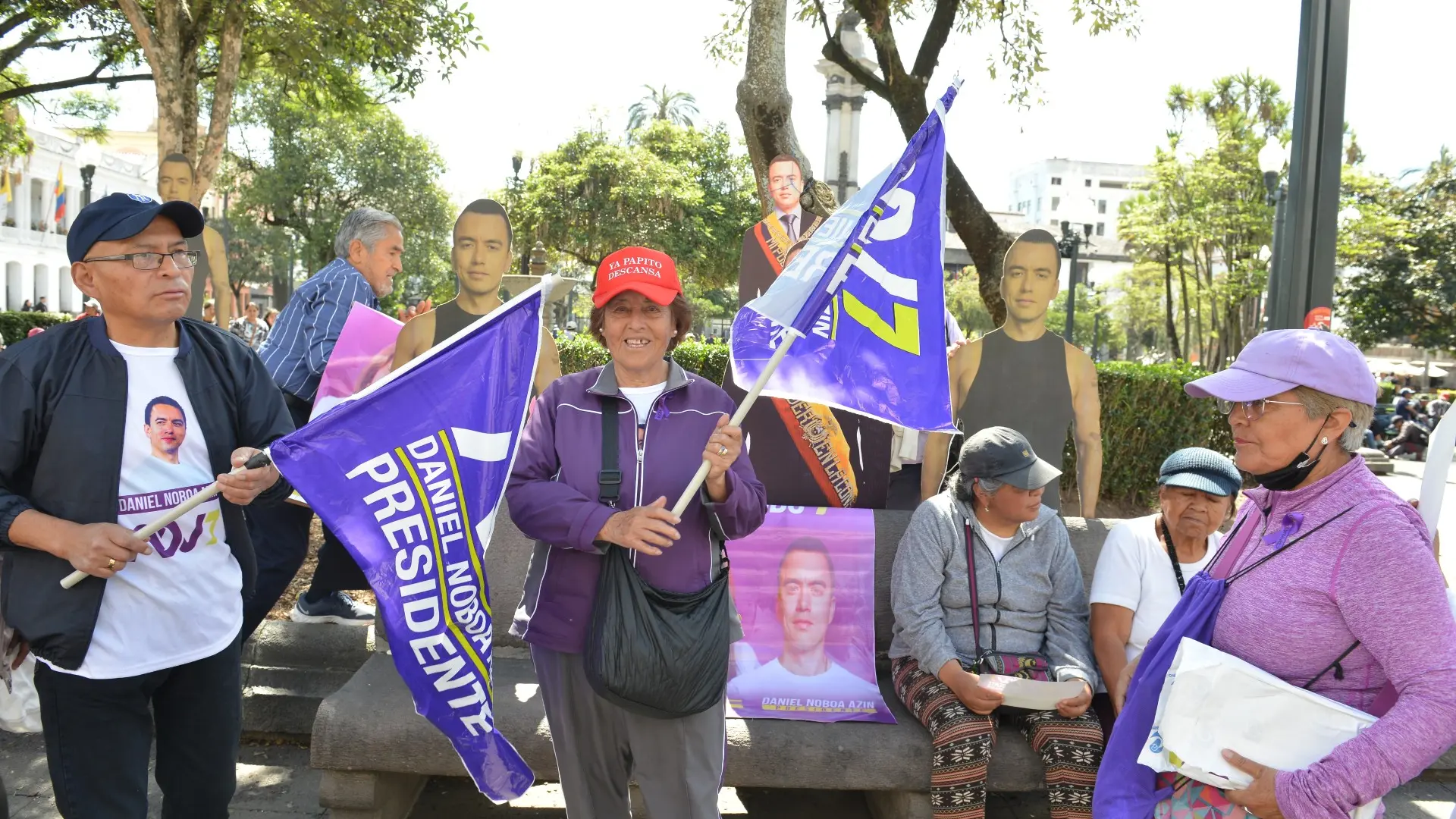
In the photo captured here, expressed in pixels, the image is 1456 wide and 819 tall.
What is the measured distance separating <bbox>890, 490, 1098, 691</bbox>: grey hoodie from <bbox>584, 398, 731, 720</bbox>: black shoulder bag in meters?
1.15

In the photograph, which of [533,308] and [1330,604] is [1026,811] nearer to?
[1330,604]

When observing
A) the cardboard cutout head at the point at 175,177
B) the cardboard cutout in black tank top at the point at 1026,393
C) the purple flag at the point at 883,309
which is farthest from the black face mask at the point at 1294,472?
the cardboard cutout head at the point at 175,177

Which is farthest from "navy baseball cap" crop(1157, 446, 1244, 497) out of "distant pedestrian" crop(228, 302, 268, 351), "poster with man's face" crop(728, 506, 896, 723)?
"distant pedestrian" crop(228, 302, 268, 351)

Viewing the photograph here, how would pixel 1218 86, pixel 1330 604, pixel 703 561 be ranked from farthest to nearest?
1. pixel 1218 86
2. pixel 703 561
3. pixel 1330 604

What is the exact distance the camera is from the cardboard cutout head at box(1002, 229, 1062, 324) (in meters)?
4.73

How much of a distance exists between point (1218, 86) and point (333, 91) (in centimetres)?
3447

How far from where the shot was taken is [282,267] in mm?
47750

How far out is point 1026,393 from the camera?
4.72 m

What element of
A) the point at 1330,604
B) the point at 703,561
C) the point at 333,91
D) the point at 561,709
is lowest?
the point at 561,709

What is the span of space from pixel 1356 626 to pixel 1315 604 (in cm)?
8

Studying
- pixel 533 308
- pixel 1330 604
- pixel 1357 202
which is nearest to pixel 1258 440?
pixel 1330 604

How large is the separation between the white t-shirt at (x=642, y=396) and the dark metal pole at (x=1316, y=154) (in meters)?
5.17

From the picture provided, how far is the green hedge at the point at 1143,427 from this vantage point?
9.00 meters

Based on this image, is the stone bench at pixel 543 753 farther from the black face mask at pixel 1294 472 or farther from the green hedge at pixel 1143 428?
the green hedge at pixel 1143 428
